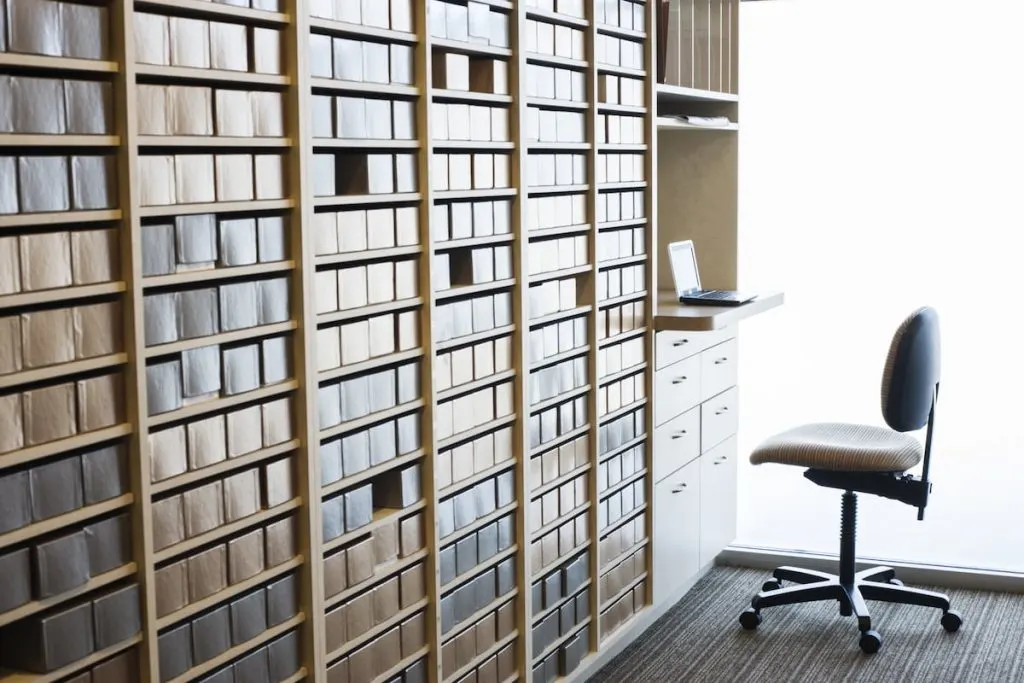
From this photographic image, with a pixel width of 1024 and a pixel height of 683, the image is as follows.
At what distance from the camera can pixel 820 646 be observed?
3902 mm

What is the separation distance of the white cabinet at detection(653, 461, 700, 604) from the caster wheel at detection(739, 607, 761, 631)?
0.23 meters

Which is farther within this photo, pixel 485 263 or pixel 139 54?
pixel 485 263

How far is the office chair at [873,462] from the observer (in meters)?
3.69

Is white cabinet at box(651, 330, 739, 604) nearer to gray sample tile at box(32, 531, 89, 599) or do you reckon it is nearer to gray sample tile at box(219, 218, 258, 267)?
gray sample tile at box(219, 218, 258, 267)

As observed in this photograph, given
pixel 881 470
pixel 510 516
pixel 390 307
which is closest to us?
pixel 390 307

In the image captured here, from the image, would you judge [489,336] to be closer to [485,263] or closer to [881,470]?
[485,263]

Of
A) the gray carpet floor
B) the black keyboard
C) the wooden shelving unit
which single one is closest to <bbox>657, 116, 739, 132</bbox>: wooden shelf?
the wooden shelving unit

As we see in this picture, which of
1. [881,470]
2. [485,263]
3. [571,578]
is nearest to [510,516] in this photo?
[571,578]

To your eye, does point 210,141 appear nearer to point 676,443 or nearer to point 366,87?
point 366,87

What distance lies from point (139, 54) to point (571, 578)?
6.44 ft

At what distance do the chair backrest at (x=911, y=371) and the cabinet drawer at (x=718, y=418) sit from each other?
70 centimetres

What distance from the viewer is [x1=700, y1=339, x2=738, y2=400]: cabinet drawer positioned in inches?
168

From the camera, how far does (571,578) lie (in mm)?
3445

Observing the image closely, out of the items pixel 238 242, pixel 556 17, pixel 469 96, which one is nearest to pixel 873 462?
pixel 556 17
